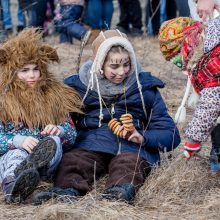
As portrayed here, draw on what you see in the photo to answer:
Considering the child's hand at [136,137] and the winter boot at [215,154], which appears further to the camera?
the winter boot at [215,154]

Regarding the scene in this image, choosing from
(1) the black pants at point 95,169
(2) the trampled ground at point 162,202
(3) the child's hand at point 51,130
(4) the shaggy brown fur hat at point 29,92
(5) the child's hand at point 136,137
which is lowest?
(2) the trampled ground at point 162,202

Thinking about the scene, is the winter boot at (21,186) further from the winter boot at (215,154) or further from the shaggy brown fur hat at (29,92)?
the winter boot at (215,154)

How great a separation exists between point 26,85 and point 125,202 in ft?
3.47

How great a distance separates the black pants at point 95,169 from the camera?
4.18 m

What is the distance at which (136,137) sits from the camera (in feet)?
14.4

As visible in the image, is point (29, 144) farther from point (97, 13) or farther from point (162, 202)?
point (97, 13)

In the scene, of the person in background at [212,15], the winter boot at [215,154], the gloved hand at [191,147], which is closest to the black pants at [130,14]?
the person in background at [212,15]

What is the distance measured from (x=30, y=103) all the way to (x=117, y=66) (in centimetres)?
60

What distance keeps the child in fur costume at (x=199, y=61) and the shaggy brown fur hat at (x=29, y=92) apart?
753 mm

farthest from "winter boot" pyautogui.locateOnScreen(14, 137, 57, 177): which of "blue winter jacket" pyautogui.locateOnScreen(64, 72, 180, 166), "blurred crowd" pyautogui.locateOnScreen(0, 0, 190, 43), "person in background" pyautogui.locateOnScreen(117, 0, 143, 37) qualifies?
"person in background" pyautogui.locateOnScreen(117, 0, 143, 37)

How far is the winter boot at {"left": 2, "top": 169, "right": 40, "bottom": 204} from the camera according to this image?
13.0 ft

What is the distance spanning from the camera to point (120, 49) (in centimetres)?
451

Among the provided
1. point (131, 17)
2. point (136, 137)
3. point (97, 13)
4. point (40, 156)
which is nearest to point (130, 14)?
point (131, 17)

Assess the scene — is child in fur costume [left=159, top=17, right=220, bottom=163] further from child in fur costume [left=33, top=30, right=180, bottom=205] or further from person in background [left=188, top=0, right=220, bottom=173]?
child in fur costume [left=33, top=30, right=180, bottom=205]
